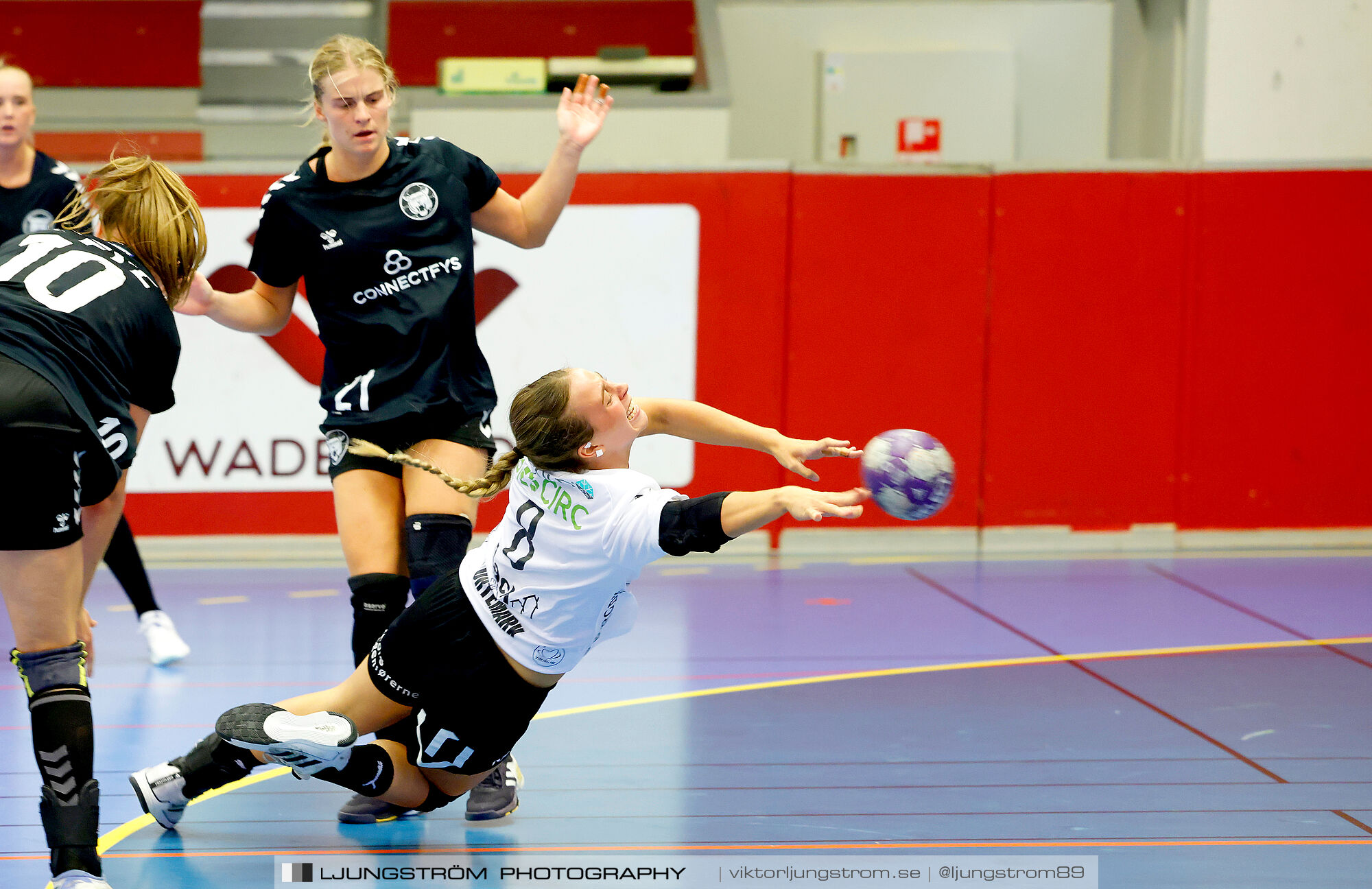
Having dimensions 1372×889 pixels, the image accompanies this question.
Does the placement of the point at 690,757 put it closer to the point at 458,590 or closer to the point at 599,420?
the point at 458,590

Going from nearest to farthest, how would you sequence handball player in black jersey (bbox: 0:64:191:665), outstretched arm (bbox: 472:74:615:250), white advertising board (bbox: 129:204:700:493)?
1. outstretched arm (bbox: 472:74:615:250)
2. handball player in black jersey (bbox: 0:64:191:665)
3. white advertising board (bbox: 129:204:700:493)

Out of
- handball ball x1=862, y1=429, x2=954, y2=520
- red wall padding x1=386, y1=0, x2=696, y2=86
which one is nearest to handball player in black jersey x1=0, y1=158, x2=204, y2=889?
handball ball x1=862, y1=429, x2=954, y2=520

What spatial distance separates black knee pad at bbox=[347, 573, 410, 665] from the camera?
147 inches

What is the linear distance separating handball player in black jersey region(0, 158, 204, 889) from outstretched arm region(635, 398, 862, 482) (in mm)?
1110

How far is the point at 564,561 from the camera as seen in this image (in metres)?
3.14

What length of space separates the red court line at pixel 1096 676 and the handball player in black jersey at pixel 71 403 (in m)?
3.11

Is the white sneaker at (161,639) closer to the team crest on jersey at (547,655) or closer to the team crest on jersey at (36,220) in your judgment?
the team crest on jersey at (36,220)

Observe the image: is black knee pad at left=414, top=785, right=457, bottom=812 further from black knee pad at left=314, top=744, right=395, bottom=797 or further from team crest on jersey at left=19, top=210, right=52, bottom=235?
team crest on jersey at left=19, top=210, right=52, bottom=235

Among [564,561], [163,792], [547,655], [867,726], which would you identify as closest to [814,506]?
[564,561]

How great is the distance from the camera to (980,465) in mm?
7957

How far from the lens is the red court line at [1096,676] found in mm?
4191

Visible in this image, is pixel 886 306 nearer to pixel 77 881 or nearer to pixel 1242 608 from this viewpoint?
pixel 1242 608

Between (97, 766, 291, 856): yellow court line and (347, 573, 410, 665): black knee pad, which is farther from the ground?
(347, 573, 410, 665): black knee pad

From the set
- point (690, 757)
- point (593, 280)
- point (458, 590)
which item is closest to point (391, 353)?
point (458, 590)
